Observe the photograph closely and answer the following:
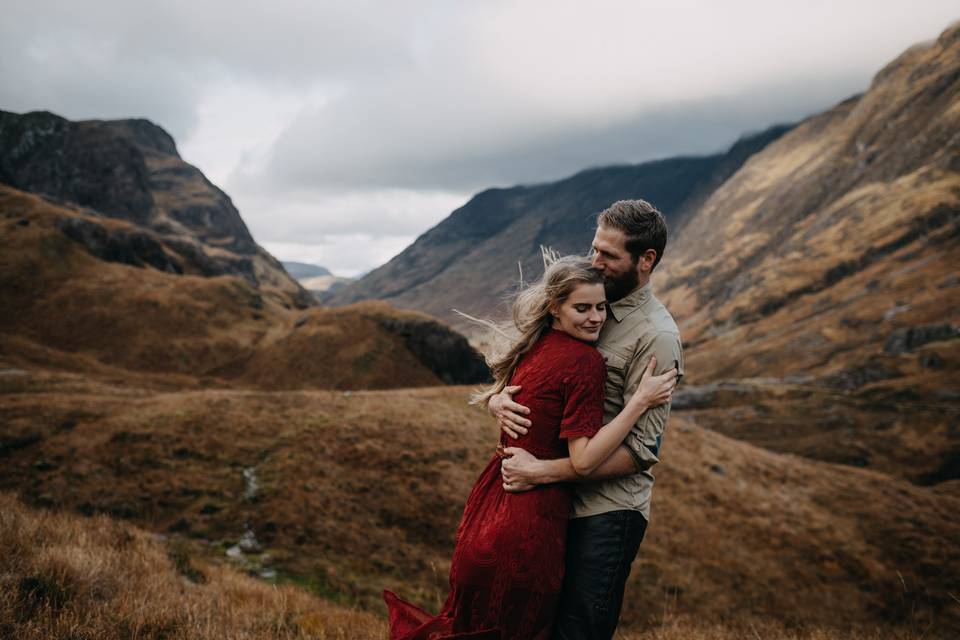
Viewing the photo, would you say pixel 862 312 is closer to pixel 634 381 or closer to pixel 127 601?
pixel 634 381

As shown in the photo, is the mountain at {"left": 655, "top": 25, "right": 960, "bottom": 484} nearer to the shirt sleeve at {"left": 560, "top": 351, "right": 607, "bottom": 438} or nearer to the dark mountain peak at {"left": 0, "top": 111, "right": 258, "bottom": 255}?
the shirt sleeve at {"left": 560, "top": 351, "right": 607, "bottom": 438}

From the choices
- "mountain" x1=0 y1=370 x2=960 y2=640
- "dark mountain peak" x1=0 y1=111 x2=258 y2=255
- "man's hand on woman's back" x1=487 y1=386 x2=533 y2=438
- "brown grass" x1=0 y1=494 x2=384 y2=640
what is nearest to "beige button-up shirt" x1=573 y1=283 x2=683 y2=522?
"man's hand on woman's back" x1=487 y1=386 x2=533 y2=438

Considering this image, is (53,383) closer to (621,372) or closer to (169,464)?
(169,464)

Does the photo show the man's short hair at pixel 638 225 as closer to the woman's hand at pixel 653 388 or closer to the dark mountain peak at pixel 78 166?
the woman's hand at pixel 653 388

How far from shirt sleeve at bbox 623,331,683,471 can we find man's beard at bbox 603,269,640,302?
1.45ft

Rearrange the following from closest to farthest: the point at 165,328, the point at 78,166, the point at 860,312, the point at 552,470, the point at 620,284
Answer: the point at 552,470 → the point at 620,284 → the point at 165,328 → the point at 860,312 → the point at 78,166

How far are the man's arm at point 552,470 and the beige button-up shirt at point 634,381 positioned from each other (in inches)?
3.8

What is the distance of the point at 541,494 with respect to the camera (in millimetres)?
3244

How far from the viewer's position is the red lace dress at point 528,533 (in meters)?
3.09

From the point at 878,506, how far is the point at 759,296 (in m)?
135

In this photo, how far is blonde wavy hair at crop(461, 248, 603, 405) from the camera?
3.48 meters

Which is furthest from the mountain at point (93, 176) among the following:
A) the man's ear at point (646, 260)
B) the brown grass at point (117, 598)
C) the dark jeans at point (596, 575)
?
the dark jeans at point (596, 575)

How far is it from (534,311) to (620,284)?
0.64 metres

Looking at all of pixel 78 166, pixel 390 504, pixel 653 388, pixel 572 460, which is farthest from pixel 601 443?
pixel 78 166
